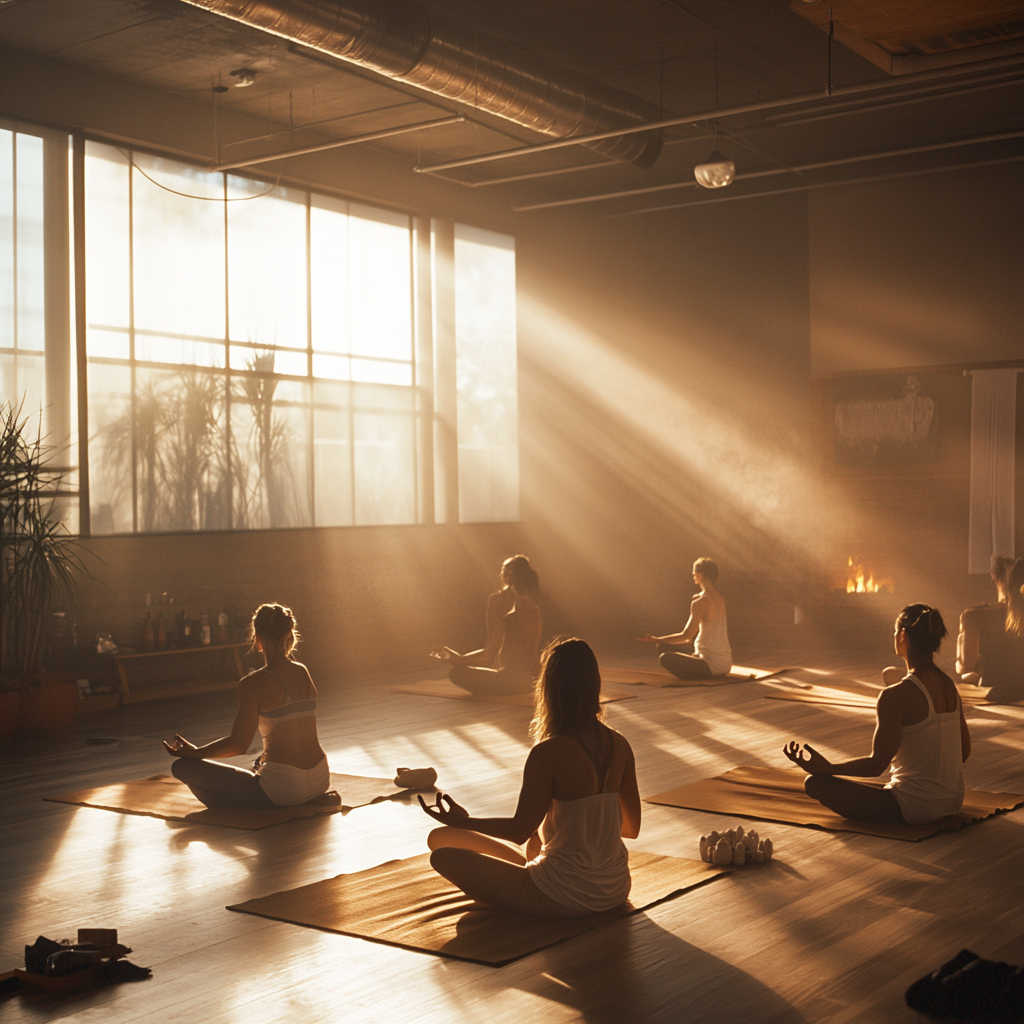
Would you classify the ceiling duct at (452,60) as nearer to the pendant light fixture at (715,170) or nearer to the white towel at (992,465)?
the pendant light fixture at (715,170)

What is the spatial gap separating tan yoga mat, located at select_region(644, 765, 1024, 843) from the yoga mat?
2.41m

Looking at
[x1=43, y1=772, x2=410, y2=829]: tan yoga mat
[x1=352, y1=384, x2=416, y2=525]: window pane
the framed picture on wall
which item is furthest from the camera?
the framed picture on wall

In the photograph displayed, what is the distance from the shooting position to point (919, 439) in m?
10.7

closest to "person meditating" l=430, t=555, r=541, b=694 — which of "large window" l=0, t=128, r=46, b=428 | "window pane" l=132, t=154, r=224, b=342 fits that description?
"window pane" l=132, t=154, r=224, b=342

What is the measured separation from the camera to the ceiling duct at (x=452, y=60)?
5.88m

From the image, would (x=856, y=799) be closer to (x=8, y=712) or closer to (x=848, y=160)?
(x=8, y=712)

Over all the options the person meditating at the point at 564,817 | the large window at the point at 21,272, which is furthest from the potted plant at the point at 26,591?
the person meditating at the point at 564,817

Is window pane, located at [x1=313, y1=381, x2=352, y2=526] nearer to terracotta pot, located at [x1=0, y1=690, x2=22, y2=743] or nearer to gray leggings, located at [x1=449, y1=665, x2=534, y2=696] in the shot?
gray leggings, located at [x1=449, y1=665, x2=534, y2=696]

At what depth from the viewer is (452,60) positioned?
22.2ft

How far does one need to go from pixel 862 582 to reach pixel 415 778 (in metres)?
6.87

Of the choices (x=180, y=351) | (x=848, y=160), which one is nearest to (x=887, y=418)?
(x=848, y=160)

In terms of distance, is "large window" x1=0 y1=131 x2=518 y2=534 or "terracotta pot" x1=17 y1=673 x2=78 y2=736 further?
"large window" x1=0 y1=131 x2=518 y2=534

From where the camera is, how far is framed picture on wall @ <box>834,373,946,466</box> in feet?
34.9

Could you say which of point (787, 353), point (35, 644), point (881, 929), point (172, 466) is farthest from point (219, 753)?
point (787, 353)
